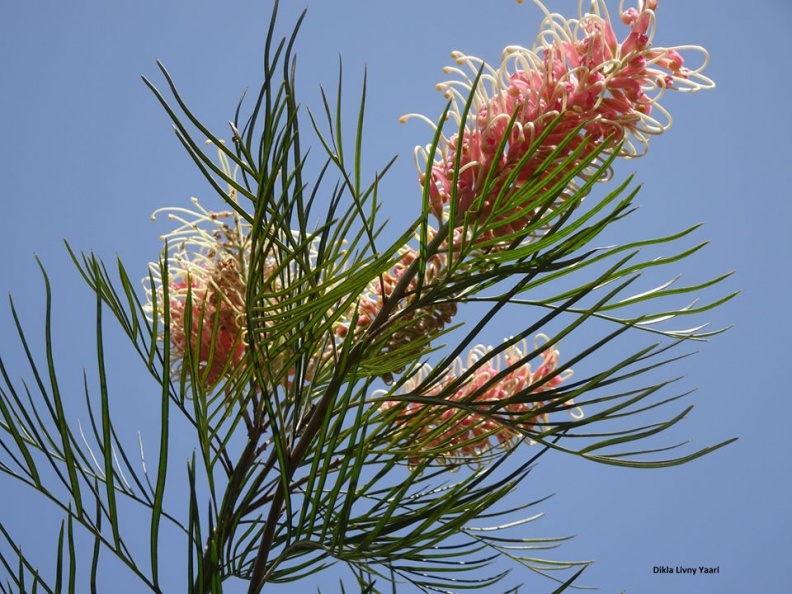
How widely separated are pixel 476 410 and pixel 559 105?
12 cm

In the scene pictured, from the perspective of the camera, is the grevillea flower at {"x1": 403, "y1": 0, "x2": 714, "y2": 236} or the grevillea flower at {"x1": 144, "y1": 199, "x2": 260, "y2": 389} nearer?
the grevillea flower at {"x1": 403, "y1": 0, "x2": 714, "y2": 236}

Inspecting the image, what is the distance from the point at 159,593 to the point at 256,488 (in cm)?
6

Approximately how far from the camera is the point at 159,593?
0.34 meters

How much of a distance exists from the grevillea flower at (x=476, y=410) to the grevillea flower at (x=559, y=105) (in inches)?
2.7

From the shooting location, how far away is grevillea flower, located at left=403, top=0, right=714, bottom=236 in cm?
34

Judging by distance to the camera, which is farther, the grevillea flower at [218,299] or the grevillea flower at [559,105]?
the grevillea flower at [218,299]

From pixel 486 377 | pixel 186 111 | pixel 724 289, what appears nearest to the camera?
pixel 186 111

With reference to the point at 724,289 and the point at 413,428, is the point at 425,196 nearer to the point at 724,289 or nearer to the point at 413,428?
the point at 413,428

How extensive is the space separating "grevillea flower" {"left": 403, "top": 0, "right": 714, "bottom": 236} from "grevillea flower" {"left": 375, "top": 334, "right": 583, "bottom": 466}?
0.07 meters

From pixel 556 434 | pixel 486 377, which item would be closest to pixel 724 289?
pixel 486 377

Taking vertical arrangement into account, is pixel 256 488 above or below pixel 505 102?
below

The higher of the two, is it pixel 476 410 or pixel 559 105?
pixel 559 105

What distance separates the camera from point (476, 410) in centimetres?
34

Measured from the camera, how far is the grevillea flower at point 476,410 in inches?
13.3
